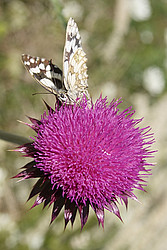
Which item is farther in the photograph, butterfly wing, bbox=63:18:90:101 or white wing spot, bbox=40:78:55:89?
butterfly wing, bbox=63:18:90:101

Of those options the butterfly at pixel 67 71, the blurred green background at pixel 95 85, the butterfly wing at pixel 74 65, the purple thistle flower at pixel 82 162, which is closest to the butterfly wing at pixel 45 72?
the butterfly at pixel 67 71

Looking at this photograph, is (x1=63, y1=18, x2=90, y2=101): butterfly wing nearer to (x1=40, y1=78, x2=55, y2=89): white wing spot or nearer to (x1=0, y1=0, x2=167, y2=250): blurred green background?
(x1=40, y1=78, x2=55, y2=89): white wing spot

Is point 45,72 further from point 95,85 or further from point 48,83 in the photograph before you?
point 95,85

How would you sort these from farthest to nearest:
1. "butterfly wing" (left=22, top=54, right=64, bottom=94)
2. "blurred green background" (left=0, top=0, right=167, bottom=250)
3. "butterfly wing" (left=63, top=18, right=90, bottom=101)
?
1. "blurred green background" (left=0, top=0, right=167, bottom=250)
2. "butterfly wing" (left=63, top=18, right=90, bottom=101)
3. "butterfly wing" (left=22, top=54, right=64, bottom=94)

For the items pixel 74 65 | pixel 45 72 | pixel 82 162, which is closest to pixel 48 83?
pixel 45 72

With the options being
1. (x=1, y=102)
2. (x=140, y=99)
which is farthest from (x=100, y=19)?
(x=1, y=102)

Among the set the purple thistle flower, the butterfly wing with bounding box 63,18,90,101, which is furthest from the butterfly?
the purple thistle flower
